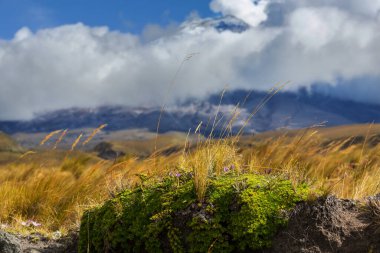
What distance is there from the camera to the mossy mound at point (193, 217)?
366 cm

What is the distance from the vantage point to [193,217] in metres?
3.77

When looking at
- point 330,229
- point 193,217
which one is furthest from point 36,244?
point 330,229

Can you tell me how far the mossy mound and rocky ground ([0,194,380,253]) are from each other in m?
0.10

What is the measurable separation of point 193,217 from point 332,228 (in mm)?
969

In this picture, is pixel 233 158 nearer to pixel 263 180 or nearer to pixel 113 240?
pixel 263 180

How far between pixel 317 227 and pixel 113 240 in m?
1.56

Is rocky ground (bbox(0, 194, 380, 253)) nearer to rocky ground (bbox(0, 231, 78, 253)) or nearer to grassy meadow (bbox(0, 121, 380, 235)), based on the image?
grassy meadow (bbox(0, 121, 380, 235))

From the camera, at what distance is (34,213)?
21.4ft

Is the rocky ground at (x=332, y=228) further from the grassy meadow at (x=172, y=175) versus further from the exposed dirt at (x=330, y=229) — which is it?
the grassy meadow at (x=172, y=175)

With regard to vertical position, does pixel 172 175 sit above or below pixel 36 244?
above

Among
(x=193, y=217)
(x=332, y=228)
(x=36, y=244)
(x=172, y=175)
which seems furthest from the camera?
(x=36, y=244)

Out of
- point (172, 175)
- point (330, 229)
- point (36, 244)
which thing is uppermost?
point (172, 175)

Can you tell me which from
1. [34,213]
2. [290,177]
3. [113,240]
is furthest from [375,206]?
[34,213]

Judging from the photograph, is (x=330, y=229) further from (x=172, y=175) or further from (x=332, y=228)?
(x=172, y=175)
